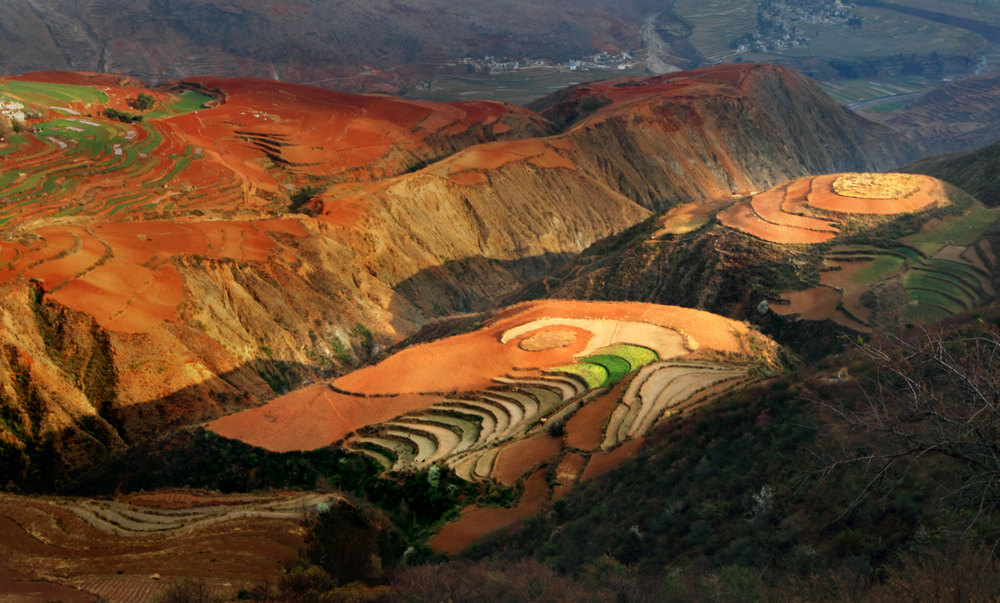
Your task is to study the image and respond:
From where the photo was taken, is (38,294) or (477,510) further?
(38,294)

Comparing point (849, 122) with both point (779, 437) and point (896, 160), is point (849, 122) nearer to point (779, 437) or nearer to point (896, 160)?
point (896, 160)

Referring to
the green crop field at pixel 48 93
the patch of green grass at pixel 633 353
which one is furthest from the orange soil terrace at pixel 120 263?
the green crop field at pixel 48 93

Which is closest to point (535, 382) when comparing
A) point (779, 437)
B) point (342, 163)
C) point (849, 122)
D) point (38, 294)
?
point (779, 437)

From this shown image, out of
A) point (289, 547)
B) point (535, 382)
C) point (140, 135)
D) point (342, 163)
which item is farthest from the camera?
point (342, 163)

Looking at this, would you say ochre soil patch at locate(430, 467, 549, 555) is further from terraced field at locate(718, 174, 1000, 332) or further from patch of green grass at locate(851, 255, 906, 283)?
patch of green grass at locate(851, 255, 906, 283)

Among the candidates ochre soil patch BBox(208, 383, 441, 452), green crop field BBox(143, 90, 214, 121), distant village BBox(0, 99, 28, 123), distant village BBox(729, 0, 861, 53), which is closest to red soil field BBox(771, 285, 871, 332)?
ochre soil patch BBox(208, 383, 441, 452)
